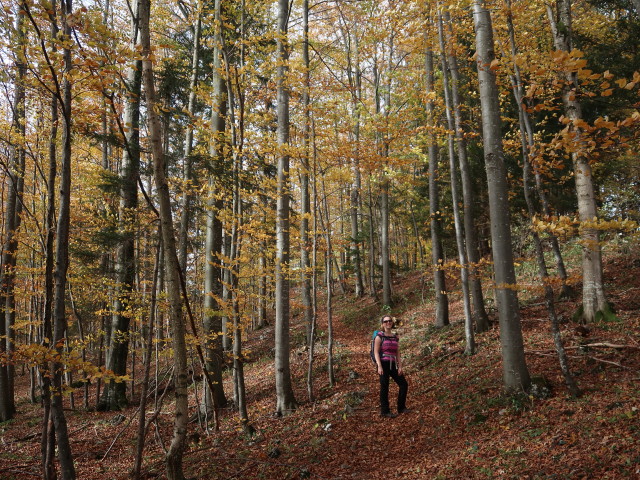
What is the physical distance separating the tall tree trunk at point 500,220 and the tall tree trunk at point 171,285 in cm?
438

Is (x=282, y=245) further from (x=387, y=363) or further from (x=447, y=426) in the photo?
(x=447, y=426)

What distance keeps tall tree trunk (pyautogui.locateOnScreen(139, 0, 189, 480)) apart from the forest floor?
637 mm

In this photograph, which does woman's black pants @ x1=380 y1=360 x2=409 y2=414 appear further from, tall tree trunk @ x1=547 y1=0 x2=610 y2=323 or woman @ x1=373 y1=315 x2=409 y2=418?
tall tree trunk @ x1=547 y1=0 x2=610 y2=323

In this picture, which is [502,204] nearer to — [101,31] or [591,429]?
[591,429]

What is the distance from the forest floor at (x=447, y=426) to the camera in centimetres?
414

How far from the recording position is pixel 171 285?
383 cm

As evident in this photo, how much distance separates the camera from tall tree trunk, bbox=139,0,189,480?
3768 millimetres

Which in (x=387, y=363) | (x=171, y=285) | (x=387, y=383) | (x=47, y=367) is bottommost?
(x=387, y=383)

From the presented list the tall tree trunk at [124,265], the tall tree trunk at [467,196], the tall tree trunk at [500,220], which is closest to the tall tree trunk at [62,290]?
the tall tree trunk at [500,220]

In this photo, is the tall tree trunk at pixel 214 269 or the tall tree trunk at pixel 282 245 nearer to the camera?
the tall tree trunk at pixel 282 245

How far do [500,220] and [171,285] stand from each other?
4.63 metres

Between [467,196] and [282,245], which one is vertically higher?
[467,196]

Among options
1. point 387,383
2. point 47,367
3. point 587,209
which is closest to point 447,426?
point 387,383

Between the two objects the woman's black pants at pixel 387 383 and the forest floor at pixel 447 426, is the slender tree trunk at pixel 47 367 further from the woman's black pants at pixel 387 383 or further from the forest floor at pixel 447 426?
the woman's black pants at pixel 387 383
